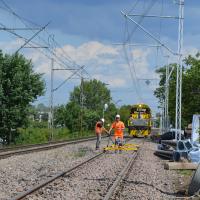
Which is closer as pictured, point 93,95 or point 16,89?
point 16,89

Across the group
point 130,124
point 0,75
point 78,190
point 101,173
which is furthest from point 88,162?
point 130,124

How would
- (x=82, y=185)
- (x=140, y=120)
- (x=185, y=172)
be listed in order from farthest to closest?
(x=140, y=120), (x=185, y=172), (x=82, y=185)

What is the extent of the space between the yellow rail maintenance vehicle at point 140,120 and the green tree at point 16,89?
1991cm

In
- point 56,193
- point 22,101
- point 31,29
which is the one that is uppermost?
point 31,29

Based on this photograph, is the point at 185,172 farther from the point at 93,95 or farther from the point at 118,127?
the point at 93,95

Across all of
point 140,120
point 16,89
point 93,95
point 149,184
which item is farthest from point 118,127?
point 93,95

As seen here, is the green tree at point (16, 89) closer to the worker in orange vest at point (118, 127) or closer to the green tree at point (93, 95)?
the worker in orange vest at point (118, 127)

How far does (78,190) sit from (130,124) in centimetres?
5084

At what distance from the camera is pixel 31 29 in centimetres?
3231

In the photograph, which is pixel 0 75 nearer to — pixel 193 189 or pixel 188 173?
pixel 188 173

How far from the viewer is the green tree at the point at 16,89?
44.3 meters

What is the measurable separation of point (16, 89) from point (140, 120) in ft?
74.9

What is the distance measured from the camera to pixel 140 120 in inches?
2525

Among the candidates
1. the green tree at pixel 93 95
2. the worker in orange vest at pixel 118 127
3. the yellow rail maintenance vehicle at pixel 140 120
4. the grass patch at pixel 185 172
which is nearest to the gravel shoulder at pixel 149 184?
the grass patch at pixel 185 172
